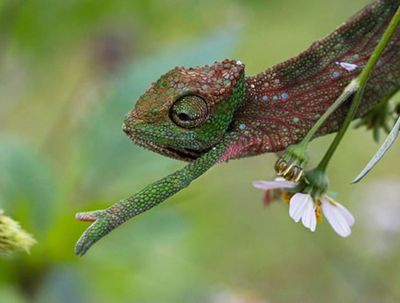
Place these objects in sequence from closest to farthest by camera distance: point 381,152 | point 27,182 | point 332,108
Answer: point 381,152 → point 332,108 → point 27,182

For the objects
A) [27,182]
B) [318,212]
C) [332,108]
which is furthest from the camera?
[27,182]

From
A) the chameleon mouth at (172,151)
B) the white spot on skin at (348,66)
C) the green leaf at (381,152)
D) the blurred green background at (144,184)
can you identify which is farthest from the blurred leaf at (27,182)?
the green leaf at (381,152)

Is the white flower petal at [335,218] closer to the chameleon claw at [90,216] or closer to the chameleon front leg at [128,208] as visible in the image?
the chameleon front leg at [128,208]

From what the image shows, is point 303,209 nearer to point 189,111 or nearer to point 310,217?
point 310,217

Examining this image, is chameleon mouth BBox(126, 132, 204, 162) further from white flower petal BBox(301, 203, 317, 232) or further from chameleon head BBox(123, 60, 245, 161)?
white flower petal BBox(301, 203, 317, 232)

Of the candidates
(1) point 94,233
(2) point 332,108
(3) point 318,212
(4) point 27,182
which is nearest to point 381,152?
(2) point 332,108

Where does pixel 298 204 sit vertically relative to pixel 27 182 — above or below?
below

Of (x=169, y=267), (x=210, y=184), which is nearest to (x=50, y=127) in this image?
(x=210, y=184)

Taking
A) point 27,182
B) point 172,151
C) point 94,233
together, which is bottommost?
point 94,233
